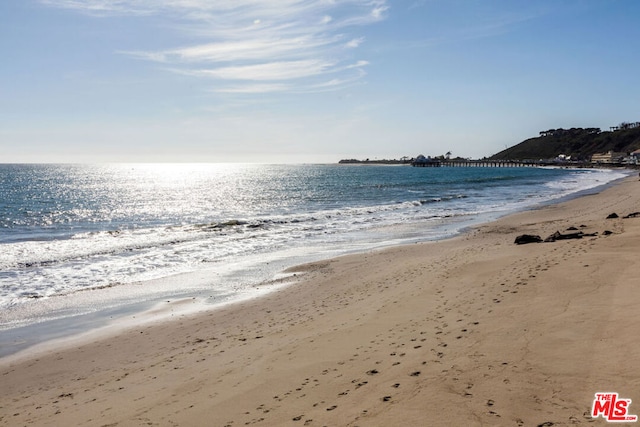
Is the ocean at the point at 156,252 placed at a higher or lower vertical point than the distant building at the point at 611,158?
lower

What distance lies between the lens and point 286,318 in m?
11.2

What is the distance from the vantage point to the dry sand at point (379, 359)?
5.58m

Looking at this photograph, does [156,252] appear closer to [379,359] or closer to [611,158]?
[379,359]

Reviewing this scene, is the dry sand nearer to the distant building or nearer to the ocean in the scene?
the ocean

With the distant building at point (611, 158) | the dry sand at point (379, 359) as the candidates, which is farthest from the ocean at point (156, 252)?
the distant building at point (611, 158)

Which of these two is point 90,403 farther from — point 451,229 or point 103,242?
point 451,229

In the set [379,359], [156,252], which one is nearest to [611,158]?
[156,252]

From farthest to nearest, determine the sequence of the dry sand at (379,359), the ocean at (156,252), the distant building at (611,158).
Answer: the distant building at (611,158) → the ocean at (156,252) → the dry sand at (379,359)

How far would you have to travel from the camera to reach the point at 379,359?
24.2ft

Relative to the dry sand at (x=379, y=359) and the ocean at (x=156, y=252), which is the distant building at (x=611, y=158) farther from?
the dry sand at (x=379, y=359)

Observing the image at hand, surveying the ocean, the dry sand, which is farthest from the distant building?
the dry sand

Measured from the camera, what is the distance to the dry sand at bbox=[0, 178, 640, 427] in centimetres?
558

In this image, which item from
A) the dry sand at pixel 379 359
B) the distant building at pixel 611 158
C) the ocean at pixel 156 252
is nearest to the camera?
the dry sand at pixel 379 359

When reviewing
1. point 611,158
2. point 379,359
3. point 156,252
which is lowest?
point 156,252
